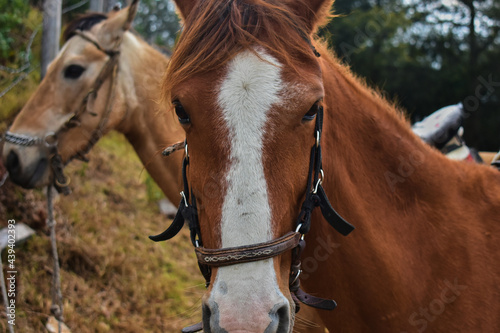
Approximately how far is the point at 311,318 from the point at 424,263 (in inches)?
42.9

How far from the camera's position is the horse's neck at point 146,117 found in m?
3.40

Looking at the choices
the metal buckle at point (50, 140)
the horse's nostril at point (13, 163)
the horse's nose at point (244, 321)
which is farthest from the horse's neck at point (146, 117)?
the horse's nose at point (244, 321)

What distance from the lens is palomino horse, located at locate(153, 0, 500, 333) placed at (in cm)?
130

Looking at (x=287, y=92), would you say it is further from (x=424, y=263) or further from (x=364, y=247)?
(x=424, y=263)

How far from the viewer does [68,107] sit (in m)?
3.43

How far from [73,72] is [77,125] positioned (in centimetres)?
50

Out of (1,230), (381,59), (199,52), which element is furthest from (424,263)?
(381,59)

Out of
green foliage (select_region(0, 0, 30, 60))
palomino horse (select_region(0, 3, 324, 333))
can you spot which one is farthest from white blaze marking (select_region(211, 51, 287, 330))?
green foliage (select_region(0, 0, 30, 60))

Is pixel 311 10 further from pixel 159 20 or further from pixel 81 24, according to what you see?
pixel 159 20

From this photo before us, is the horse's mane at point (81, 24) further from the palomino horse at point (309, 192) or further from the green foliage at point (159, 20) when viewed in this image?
the green foliage at point (159, 20)

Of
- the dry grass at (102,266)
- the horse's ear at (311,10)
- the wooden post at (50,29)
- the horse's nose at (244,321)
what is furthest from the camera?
the wooden post at (50,29)

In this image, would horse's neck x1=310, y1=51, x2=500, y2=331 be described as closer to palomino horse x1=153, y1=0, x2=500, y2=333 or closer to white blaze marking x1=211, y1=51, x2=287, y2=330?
palomino horse x1=153, y1=0, x2=500, y2=333

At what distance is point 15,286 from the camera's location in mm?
3701

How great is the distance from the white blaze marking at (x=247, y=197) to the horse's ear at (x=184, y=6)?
22.2 inches
